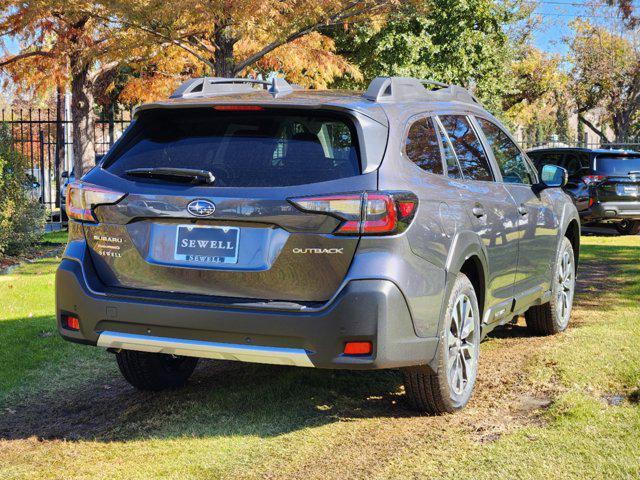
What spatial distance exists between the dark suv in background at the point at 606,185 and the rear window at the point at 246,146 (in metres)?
14.1

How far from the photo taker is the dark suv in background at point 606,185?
56.5 feet

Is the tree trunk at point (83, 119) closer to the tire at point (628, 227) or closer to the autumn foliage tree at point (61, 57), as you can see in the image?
the autumn foliage tree at point (61, 57)

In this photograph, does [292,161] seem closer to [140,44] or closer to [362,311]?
[362,311]

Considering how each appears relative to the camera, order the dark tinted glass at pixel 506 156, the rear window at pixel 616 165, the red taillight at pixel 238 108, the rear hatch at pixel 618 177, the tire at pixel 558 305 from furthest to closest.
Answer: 1. the rear window at pixel 616 165
2. the rear hatch at pixel 618 177
3. the tire at pixel 558 305
4. the dark tinted glass at pixel 506 156
5. the red taillight at pixel 238 108

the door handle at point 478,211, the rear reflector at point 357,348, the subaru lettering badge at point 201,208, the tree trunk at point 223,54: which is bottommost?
the rear reflector at point 357,348

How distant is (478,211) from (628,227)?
14.3m

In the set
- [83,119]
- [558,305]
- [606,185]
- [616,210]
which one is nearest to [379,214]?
[558,305]

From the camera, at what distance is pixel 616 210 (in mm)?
17188

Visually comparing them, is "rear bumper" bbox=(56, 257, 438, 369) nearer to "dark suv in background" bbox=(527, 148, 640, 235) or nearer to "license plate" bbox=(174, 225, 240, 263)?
"license plate" bbox=(174, 225, 240, 263)

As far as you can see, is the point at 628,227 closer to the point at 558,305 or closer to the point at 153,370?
the point at 558,305

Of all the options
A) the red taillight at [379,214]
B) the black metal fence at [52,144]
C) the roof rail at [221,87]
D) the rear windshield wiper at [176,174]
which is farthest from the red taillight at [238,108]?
the black metal fence at [52,144]

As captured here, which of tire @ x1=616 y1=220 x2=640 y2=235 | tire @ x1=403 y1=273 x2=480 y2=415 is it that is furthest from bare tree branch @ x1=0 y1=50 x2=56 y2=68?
tire @ x1=403 y1=273 x2=480 y2=415

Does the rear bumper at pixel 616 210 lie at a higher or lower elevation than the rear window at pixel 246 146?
lower

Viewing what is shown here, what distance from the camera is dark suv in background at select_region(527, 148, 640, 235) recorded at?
1722 cm
